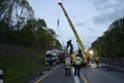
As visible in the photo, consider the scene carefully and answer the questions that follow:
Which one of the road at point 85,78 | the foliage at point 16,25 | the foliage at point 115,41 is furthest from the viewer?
the foliage at point 115,41

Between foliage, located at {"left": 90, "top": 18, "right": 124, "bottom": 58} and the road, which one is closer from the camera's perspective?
the road

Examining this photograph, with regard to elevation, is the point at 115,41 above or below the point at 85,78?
above

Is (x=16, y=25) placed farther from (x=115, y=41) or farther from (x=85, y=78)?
(x=115, y=41)

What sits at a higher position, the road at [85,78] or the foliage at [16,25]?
the foliage at [16,25]

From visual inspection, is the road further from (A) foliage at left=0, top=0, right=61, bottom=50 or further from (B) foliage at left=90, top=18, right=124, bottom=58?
(B) foliage at left=90, top=18, right=124, bottom=58

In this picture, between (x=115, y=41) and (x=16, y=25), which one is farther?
(x=115, y=41)

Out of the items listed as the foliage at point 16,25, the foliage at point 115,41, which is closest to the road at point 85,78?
the foliage at point 16,25

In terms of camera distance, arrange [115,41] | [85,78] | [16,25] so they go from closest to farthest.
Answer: [85,78] < [16,25] < [115,41]

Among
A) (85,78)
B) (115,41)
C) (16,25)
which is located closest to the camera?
(85,78)

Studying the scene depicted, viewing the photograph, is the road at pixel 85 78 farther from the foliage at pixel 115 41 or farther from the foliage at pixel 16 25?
the foliage at pixel 115 41

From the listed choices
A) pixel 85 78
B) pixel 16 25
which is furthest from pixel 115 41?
pixel 85 78

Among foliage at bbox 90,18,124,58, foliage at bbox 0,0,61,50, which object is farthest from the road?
foliage at bbox 90,18,124,58

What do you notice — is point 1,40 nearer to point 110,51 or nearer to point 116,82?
point 116,82

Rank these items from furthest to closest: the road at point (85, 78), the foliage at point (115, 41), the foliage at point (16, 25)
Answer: the foliage at point (115, 41), the foliage at point (16, 25), the road at point (85, 78)
